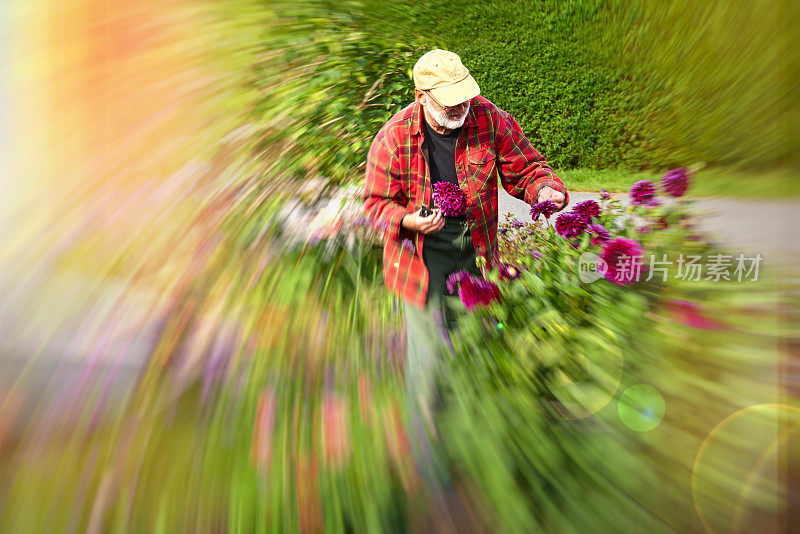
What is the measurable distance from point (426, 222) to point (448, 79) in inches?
20.1

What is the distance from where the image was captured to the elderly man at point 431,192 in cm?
217

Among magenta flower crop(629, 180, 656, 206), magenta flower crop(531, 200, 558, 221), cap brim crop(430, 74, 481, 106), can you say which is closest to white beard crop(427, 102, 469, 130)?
cap brim crop(430, 74, 481, 106)

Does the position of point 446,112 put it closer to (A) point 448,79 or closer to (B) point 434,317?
(A) point 448,79

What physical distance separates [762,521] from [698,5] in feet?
9.81

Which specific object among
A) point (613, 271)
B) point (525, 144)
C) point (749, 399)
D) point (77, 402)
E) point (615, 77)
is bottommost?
point (77, 402)

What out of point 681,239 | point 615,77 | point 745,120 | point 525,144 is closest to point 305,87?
point 525,144

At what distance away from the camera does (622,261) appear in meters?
2.32

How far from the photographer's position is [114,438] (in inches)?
98.9

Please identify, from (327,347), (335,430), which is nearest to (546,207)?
(335,430)

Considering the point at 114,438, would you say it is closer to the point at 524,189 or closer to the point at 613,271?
the point at 524,189

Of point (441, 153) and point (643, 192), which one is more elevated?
point (441, 153)

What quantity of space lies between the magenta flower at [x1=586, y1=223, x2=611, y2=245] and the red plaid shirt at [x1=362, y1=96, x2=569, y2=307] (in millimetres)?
280

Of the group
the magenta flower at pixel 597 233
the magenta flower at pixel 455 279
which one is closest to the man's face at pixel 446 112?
the magenta flower at pixel 455 279

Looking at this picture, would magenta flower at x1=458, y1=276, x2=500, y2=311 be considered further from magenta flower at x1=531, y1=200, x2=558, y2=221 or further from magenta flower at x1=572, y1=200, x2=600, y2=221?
magenta flower at x1=572, y1=200, x2=600, y2=221
